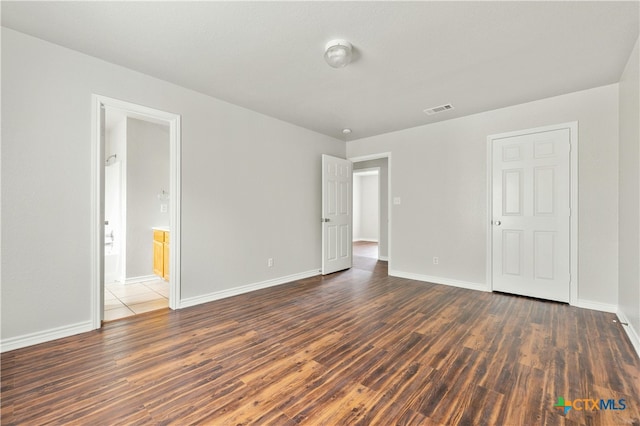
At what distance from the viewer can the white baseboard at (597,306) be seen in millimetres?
3084

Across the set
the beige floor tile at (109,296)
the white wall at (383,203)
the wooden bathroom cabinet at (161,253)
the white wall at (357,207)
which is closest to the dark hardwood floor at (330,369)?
the beige floor tile at (109,296)

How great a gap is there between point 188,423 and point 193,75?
9.97 feet

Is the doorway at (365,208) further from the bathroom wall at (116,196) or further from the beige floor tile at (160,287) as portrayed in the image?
the bathroom wall at (116,196)

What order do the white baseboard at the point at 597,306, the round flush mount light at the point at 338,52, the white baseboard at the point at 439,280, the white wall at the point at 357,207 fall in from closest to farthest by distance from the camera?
the round flush mount light at the point at 338,52
the white baseboard at the point at 597,306
the white baseboard at the point at 439,280
the white wall at the point at 357,207

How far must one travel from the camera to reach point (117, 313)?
308 centimetres

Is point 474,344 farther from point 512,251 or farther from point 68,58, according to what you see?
point 68,58

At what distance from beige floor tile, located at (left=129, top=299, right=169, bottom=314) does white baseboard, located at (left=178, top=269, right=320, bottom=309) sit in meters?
0.29

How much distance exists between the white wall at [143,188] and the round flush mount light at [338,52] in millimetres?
3717

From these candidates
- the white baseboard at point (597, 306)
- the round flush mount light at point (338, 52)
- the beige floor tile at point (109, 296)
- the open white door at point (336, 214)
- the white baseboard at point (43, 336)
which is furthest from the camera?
the open white door at point (336, 214)

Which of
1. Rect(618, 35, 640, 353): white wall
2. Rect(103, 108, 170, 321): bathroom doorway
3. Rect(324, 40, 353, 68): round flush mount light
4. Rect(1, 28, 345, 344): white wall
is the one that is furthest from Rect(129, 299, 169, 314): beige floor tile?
Rect(618, 35, 640, 353): white wall

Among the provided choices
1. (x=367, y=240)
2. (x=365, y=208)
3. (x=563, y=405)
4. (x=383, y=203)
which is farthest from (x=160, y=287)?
(x=365, y=208)

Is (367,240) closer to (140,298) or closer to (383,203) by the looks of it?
(383,203)

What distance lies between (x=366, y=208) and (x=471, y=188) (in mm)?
6789

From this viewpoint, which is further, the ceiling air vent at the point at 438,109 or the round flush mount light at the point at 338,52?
the ceiling air vent at the point at 438,109
